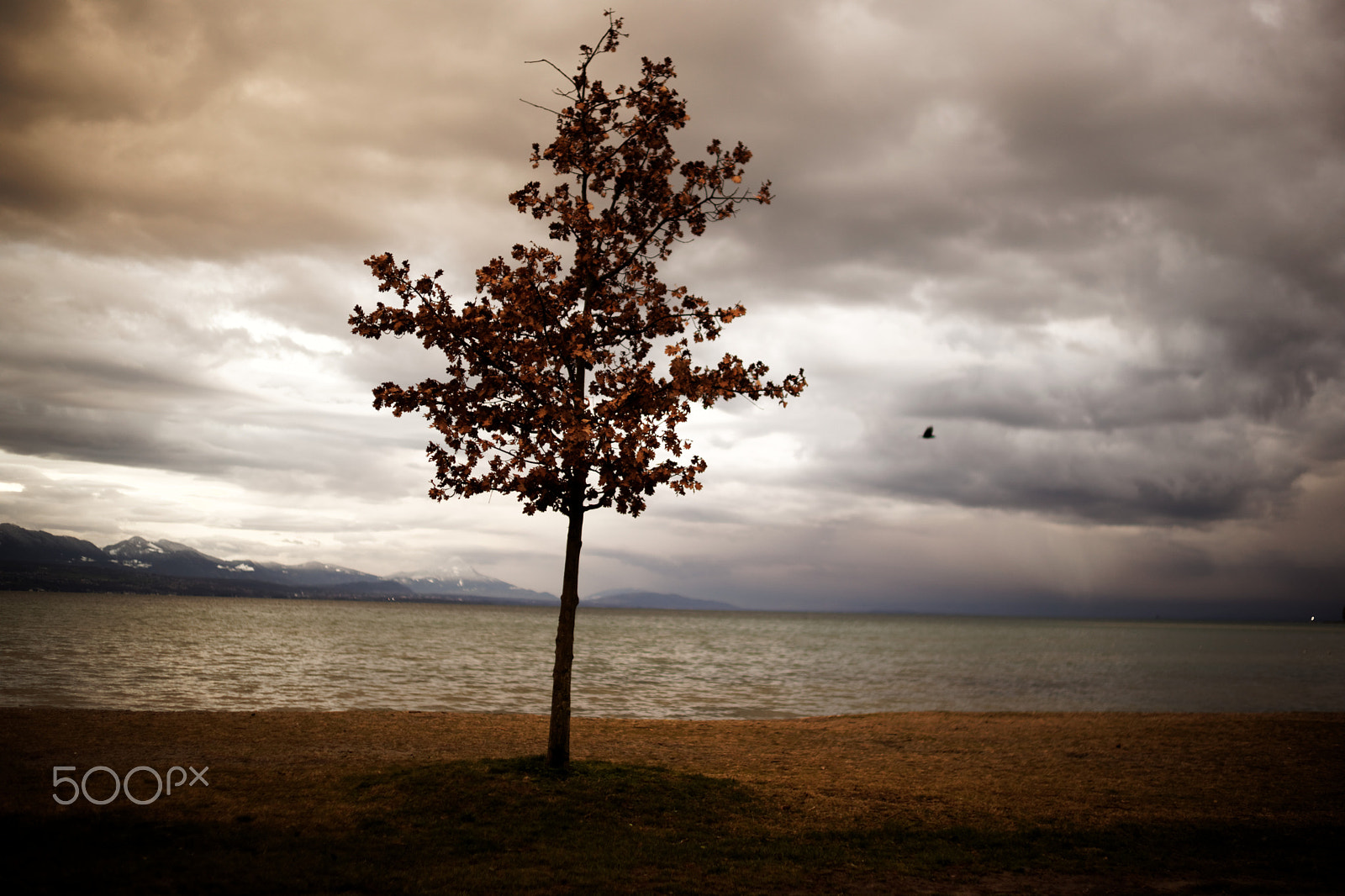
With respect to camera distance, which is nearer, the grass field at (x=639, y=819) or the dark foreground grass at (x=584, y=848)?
the dark foreground grass at (x=584, y=848)

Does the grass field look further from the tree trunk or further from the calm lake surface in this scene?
the calm lake surface

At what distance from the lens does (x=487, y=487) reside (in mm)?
13680

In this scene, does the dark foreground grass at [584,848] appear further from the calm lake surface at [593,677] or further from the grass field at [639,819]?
the calm lake surface at [593,677]

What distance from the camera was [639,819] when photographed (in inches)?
506

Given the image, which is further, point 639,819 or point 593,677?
point 593,677

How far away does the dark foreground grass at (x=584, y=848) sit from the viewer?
9.67 meters

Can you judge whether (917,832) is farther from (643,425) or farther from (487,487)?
(487,487)

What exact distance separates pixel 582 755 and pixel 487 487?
10.0 metres

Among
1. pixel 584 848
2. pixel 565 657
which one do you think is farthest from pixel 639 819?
pixel 565 657

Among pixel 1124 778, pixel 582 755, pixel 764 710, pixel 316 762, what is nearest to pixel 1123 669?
pixel 764 710

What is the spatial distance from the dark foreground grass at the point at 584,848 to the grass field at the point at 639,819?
0.04 meters

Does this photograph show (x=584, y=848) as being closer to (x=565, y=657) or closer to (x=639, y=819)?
(x=639, y=819)

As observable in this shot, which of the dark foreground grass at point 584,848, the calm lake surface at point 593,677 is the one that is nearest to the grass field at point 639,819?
the dark foreground grass at point 584,848

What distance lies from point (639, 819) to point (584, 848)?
1.71m
